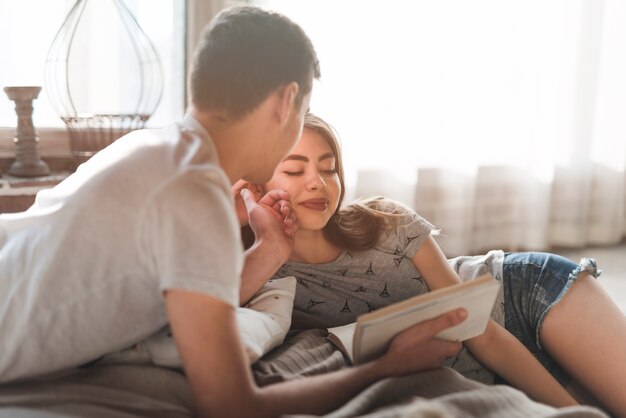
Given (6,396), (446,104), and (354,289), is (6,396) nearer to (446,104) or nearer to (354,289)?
(354,289)

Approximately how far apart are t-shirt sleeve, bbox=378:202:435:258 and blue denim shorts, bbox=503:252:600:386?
0.85ft

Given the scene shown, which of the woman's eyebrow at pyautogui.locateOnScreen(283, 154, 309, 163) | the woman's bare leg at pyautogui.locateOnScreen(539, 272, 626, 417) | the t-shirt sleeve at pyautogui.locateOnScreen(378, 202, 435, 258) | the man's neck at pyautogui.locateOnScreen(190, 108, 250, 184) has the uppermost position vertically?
the man's neck at pyautogui.locateOnScreen(190, 108, 250, 184)

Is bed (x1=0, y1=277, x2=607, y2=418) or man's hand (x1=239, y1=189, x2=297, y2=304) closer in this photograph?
bed (x1=0, y1=277, x2=607, y2=418)

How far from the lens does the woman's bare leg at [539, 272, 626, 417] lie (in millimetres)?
1650

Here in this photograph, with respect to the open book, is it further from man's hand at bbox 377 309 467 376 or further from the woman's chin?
the woman's chin

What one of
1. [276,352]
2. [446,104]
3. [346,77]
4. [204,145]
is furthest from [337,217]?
[446,104]

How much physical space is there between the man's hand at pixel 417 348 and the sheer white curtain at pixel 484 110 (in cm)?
186

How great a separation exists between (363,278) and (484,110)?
1.91 m

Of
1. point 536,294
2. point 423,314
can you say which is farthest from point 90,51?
point 423,314

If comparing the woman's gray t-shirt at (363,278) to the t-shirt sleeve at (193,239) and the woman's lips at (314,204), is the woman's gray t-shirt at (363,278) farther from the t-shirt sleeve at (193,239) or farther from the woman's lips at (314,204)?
the t-shirt sleeve at (193,239)

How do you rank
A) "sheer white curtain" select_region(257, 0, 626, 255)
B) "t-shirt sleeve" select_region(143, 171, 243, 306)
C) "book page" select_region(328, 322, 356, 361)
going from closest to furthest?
1. "t-shirt sleeve" select_region(143, 171, 243, 306)
2. "book page" select_region(328, 322, 356, 361)
3. "sheer white curtain" select_region(257, 0, 626, 255)

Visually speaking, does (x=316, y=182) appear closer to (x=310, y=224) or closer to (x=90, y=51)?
(x=310, y=224)

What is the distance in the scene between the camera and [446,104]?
10.8 ft

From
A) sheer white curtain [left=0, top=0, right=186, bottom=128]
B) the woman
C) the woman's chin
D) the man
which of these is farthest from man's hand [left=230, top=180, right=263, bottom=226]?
sheer white curtain [left=0, top=0, right=186, bottom=128]
